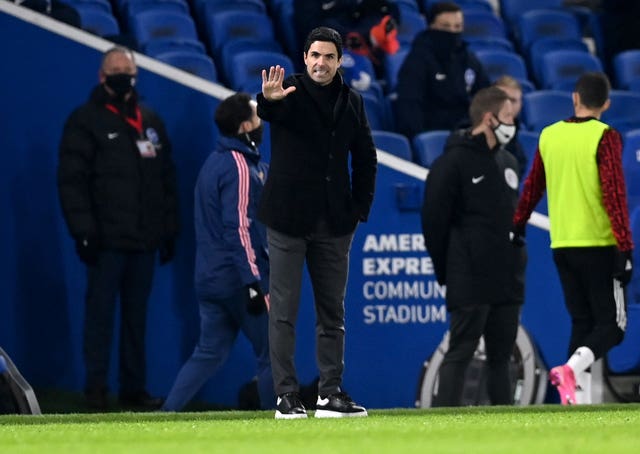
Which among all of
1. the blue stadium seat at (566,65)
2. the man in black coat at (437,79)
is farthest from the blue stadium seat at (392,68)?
the blue stadium seat at (566,65)

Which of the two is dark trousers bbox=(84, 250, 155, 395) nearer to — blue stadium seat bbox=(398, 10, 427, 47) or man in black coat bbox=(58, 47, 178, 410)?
man in black coat bbox=(58, 47, 178, 410)

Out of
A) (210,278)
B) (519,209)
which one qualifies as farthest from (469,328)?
(210,278)

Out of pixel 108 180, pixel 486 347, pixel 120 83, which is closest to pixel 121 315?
pixel 108 180

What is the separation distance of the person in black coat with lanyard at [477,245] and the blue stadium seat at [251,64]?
2646 millimetres

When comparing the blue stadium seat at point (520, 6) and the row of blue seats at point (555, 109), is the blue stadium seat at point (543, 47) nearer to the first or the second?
the blue stadium seat at point (520, 6)

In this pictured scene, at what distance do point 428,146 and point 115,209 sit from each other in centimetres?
217

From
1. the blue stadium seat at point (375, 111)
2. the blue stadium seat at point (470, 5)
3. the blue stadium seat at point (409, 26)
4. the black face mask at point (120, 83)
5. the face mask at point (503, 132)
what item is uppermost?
the blue stadium seat at point (470, 5)

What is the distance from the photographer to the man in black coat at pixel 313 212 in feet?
26.2

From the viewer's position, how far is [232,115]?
396 inches

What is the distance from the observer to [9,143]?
10977 mm

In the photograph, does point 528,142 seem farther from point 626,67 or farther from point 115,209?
point 115,209

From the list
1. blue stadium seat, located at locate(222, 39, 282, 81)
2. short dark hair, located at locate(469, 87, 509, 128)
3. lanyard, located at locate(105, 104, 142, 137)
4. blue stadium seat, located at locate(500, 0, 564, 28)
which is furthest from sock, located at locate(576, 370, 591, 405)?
blue stadium seat, located at locate(500, 0, 564, 28)

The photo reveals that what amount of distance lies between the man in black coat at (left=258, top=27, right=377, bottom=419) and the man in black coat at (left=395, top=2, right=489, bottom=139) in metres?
3.90

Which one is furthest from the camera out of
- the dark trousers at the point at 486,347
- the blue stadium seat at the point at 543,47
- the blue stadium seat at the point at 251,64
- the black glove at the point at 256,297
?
the blue stadium seat at the point at 543,47
